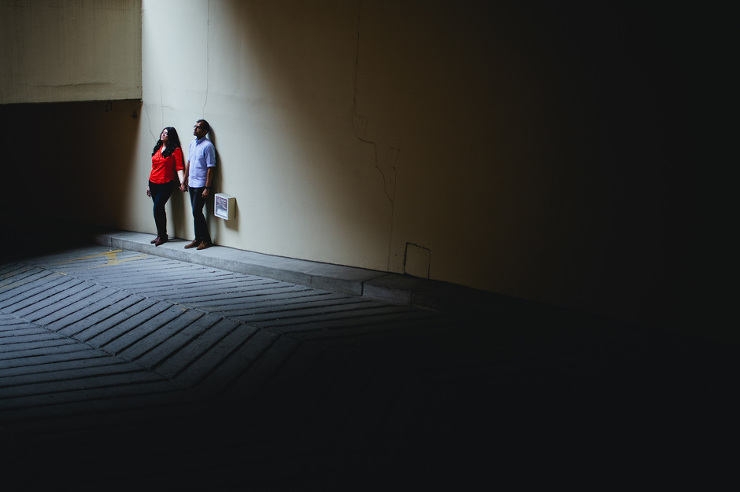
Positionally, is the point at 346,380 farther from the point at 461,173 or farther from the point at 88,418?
the point at 461,173

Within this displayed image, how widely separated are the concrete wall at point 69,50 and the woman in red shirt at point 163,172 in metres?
1.19

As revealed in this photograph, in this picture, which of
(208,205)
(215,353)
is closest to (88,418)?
(215,353)

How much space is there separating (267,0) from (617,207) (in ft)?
17.1

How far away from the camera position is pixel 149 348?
17.6 feet

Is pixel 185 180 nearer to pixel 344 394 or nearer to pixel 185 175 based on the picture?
pixel 185 175

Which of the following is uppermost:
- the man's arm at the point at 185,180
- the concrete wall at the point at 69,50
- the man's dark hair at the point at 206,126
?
the concrete wall at the point at 69,50

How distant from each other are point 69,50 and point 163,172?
2346 millimetres

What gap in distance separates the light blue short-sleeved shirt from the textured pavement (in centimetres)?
241

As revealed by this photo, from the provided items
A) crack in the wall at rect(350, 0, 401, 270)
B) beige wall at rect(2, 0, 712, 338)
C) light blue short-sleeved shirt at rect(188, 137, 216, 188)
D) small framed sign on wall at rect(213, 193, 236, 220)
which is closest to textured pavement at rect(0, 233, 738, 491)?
beige wall at rect(2, 0, 712, 338)

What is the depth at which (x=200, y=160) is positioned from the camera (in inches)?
341

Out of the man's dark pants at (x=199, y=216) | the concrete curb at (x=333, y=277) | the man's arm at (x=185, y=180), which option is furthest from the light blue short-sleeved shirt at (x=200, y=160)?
the concrete curb at (x=333, y=277)

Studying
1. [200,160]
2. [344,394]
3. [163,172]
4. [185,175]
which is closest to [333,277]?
[344,394]

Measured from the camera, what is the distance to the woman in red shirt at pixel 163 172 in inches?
357

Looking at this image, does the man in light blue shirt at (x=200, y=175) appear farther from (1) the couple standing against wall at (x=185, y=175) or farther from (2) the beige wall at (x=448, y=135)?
(2) the beige wall at (x=448, y=135)
